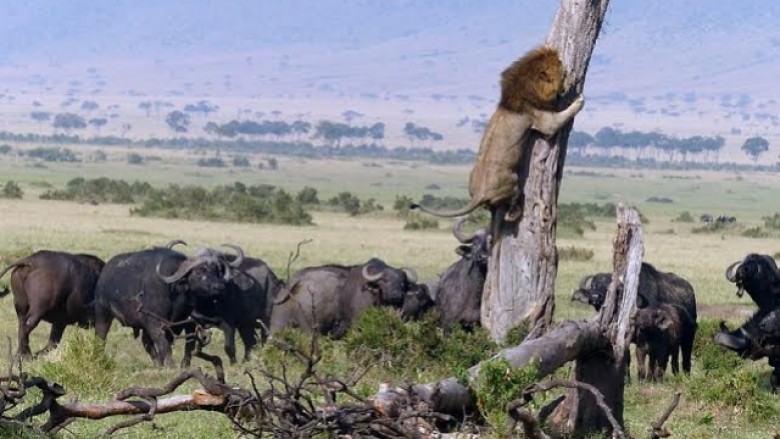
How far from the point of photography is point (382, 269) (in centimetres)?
1747

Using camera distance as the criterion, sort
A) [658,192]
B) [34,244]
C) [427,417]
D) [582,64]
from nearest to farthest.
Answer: [427,417] → [582,64] → [34,244] → [658,192]

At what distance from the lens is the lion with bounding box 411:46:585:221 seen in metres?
12.1

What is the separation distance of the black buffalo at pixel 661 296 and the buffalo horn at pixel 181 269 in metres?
3.87

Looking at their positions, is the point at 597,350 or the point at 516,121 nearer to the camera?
the point at 597,350

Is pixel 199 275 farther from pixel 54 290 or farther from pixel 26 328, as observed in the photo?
pixel 26 328

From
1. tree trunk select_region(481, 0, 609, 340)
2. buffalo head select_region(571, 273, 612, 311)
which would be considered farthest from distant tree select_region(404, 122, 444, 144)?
tree trunk select_region(481, 0, 609, 340)

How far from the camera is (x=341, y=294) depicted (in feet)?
58.1

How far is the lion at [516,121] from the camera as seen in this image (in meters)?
12.1

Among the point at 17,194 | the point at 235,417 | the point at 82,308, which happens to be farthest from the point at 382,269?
the point at 17,194

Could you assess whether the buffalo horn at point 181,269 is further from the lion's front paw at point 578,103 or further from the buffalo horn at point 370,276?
the lion's front paw at point 578,103

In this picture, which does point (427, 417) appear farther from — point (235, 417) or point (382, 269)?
point (382, 269)

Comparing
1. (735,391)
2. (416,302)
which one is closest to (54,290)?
(416,302)

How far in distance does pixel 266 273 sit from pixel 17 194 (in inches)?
1322

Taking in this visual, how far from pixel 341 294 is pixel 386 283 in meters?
0.66
